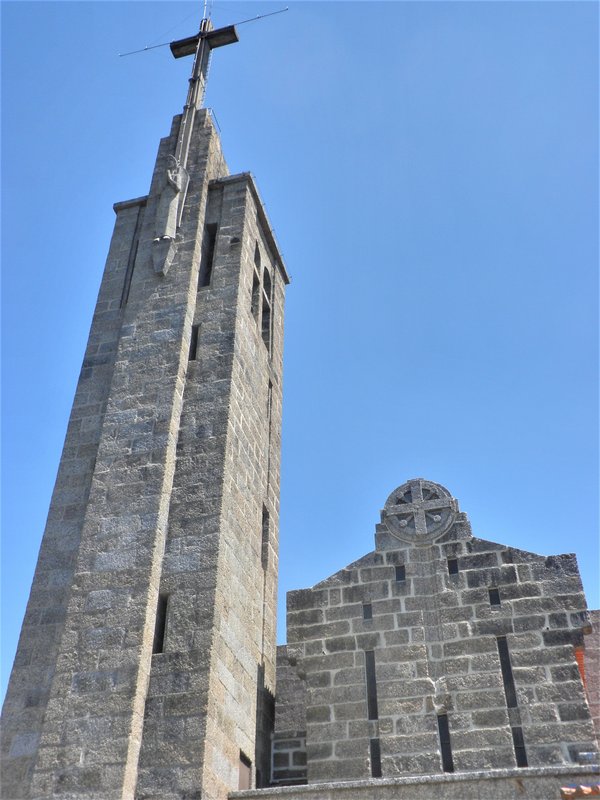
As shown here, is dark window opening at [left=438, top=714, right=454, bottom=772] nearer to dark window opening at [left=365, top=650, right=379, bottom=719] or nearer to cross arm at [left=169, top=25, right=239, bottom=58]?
dark window opening at [left=365, top=650, right=379, bottom=719]

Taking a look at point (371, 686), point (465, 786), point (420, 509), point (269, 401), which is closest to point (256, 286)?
point (269, 401)

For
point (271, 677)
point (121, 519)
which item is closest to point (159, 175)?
point (121, 519)

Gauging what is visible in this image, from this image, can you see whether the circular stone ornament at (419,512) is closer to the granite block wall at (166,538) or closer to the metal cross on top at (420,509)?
the metal cross on top at (420,509)

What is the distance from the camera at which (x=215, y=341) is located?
14.4 metres

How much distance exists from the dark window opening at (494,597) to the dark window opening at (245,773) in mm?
4237

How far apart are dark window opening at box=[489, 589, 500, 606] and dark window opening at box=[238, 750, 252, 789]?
4.24 meters

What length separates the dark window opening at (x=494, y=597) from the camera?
42.0 feet

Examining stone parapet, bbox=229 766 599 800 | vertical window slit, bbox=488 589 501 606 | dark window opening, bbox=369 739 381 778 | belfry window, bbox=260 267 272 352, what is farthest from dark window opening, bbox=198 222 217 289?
stone parapet, bbox=229 766 599 800

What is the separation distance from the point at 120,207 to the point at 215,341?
192 inches

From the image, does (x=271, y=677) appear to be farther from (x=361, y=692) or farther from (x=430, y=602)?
(x=430, y=602)

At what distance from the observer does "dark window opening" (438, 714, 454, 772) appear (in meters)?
11.6

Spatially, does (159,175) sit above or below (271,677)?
above

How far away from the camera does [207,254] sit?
16.2 meters

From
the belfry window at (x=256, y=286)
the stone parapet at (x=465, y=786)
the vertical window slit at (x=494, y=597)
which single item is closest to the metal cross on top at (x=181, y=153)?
the belfry window at (x=256, y=286)
